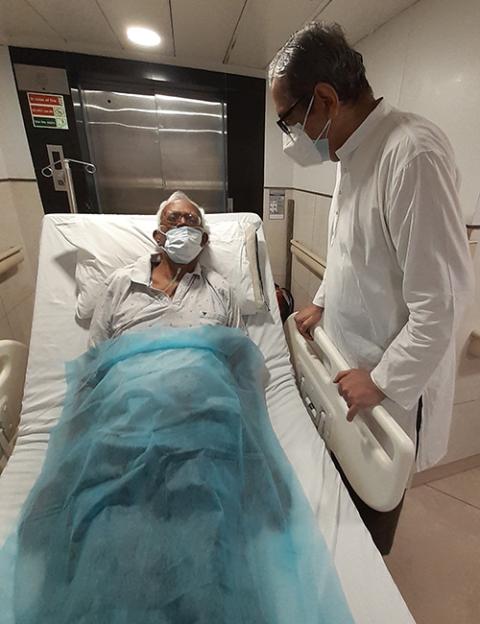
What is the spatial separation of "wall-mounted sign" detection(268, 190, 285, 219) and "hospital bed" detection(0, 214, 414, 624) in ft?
2.83

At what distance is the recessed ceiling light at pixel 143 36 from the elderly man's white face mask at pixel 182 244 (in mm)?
1282

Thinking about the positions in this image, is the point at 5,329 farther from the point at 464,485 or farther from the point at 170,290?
the point at 464,485

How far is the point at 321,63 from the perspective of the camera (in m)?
0.77

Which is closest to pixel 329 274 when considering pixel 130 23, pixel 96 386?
pixel 96 386

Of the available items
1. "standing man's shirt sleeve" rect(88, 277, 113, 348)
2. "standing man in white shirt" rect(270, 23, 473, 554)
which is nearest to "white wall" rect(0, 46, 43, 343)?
"standing man's shirt sleeve" rect(88, 277, 113, 348)

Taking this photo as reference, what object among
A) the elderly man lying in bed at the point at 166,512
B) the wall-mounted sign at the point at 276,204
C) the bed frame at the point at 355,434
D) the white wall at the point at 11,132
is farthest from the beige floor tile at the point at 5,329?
the wall-mounted sign at the point at 276,204

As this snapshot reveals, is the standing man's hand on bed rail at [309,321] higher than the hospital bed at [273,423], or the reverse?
the standing man's hand on bed rail at [309,321]

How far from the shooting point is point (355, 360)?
101 centimetres

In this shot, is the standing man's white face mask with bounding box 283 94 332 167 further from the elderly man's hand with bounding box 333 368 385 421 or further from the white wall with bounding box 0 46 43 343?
the white wall with bounding box 0 46 43 343

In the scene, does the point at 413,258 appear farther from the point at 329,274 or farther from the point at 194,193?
the point at 194,193

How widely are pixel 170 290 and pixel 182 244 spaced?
0.23 m

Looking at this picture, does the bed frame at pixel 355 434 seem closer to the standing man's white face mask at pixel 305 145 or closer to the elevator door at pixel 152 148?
the standing man's white face mask at pixel 305 145

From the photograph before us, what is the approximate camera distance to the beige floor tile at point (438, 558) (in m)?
→ 1.15

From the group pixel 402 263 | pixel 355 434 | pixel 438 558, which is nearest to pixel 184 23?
pixel 402 263
